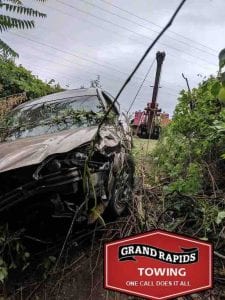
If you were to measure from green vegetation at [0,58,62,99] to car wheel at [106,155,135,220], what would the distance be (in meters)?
8.53

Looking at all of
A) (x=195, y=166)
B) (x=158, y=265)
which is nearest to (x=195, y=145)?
(x=195, y=166)

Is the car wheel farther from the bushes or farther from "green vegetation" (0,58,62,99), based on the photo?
"green vegetation" (0,58,62,99)

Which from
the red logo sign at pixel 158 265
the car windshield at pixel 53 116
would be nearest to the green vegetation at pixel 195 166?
the car windshield at pixel 53 116

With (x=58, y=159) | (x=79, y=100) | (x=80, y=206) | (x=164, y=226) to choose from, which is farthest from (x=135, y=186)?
(x=58, y=159)

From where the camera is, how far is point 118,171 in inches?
213

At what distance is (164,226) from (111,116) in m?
1.60

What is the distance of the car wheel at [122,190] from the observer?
5.48 meters

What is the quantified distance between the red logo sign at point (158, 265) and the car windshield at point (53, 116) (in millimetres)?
3344

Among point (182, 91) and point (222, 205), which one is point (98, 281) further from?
point (182, 91)

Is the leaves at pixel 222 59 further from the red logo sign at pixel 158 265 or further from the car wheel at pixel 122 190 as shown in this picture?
the car wheel at pixel 122 190

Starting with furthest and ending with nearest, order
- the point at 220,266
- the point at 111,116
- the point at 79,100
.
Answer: the point at 79,100, the point at 111,116, the point at 220,266

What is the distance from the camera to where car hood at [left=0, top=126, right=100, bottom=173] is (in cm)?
434

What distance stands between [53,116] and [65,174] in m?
2.16

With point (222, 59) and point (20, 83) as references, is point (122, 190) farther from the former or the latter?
point (20, 83)
